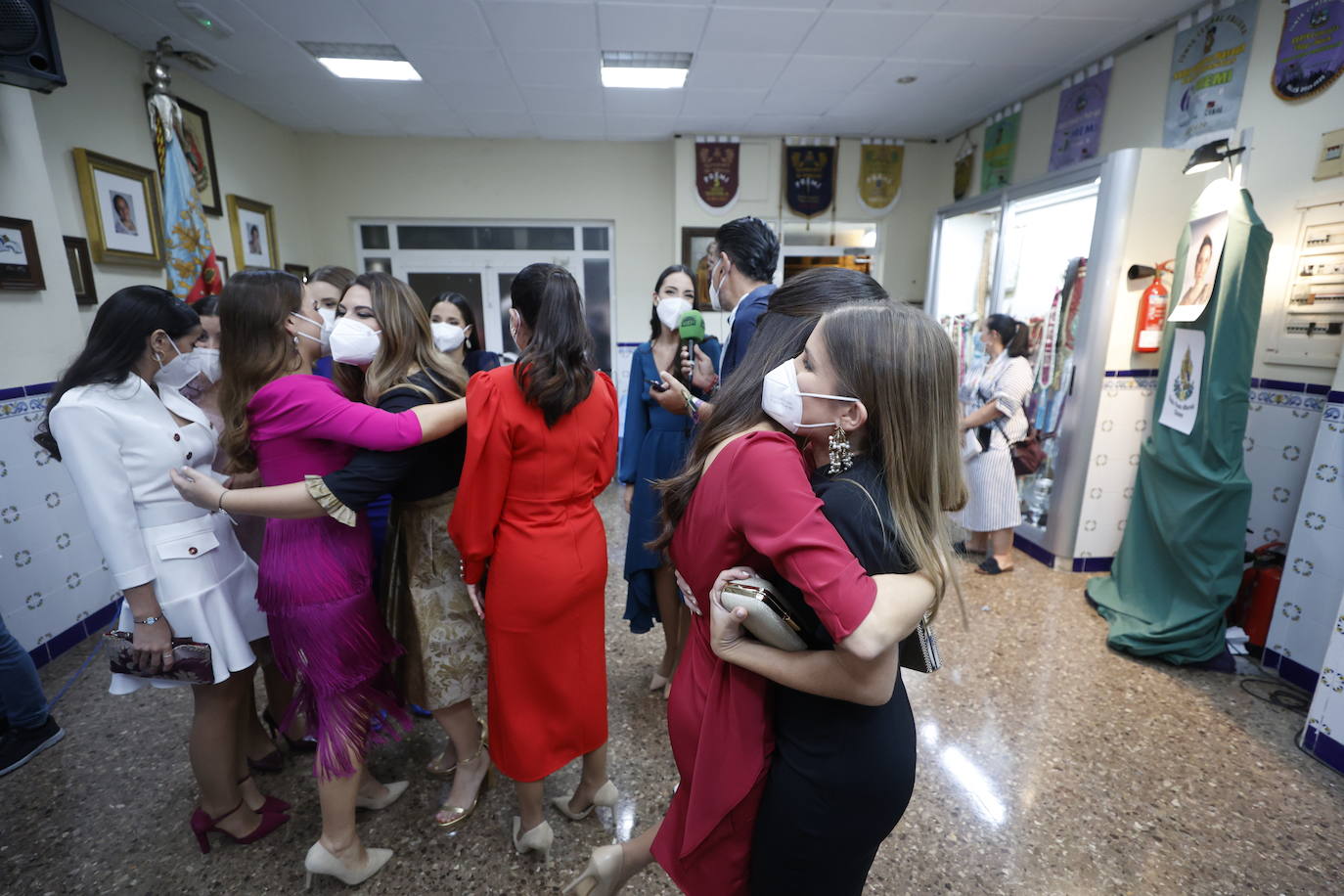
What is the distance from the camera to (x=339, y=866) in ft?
4.71

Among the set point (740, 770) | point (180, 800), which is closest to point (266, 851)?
point (180, 800)

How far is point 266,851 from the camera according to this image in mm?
1590

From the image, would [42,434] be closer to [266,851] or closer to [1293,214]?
[266,851]

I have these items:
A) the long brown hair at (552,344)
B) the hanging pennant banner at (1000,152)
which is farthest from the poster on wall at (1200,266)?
the long brown hair at (552,344)

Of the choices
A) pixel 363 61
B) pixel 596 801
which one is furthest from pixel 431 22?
pixel 596 801

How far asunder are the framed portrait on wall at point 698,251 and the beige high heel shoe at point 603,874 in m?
4.67

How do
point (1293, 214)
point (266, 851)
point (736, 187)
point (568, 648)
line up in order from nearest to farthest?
point (568, 648)
point (266, 851)
point (1293, 214)
point (736, 187)

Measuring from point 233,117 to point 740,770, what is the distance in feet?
18.3

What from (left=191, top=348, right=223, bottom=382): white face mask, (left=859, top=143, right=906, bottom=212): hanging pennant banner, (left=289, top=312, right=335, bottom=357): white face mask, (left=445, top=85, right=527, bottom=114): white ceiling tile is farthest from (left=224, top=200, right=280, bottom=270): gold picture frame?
(left=859, top=143, right=906, bottom=212): hanging pennant banner

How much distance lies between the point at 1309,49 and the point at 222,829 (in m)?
4.82

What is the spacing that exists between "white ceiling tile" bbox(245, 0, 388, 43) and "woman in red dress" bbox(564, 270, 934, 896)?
132 inches

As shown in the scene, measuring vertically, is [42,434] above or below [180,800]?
above

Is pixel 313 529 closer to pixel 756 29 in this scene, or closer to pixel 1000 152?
pixel 756 29

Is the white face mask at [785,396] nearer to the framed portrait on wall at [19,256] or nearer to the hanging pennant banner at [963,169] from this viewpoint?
the framed portrait on wall at [19,256]
